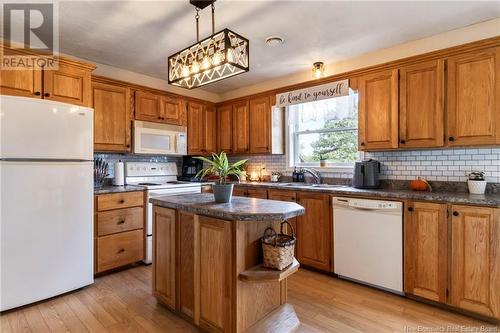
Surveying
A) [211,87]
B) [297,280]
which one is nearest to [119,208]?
[297,280]

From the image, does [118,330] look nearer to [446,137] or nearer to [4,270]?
[4,270]

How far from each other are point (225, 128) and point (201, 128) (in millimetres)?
391

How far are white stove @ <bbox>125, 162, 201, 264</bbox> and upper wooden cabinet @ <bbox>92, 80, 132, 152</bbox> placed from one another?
0.43 meters

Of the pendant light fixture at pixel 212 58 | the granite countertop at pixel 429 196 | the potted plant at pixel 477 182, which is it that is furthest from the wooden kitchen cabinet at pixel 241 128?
the potted plant at pixel 477 182

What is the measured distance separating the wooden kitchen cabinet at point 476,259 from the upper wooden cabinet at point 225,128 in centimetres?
306

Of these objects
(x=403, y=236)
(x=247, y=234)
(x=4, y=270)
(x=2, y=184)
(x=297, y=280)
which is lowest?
(x=297, y=280)

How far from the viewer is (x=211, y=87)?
4457mm

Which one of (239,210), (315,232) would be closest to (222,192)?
(239,210)

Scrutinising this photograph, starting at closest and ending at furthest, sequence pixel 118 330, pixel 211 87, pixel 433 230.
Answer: pixel 118 330 → pixel 433 230 → pixel 211 87

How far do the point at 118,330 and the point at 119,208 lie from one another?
1398 millimetres

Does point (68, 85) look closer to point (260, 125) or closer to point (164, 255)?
point (164, 255)

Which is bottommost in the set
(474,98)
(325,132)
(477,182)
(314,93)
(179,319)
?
(179,319)

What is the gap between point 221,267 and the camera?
175cm

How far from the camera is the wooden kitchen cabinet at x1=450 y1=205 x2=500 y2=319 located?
2016 millimetres
